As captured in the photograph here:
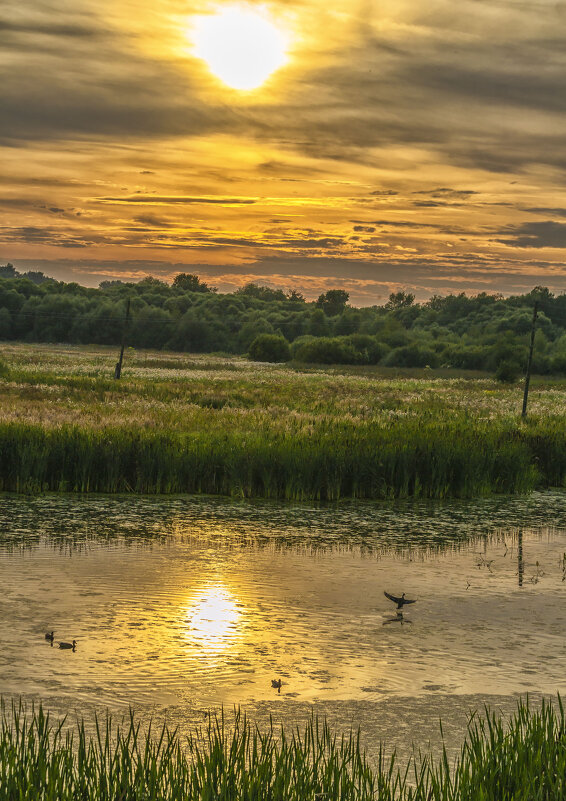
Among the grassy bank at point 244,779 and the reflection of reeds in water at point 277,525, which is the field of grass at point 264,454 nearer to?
the reflection of reeds in water at point 277,525

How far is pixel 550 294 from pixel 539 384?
78978 mm

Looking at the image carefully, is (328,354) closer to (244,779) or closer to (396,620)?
(396,620)

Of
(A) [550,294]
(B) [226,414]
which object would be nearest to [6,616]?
(B) [226,414]

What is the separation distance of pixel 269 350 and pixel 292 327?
154 feet

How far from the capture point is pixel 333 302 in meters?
189

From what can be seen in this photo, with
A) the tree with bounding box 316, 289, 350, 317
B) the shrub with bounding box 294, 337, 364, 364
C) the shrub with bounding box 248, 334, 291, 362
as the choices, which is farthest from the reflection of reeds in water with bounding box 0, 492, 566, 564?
the tree with bounding box 316, 289, 350, 317

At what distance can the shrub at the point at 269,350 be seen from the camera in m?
102

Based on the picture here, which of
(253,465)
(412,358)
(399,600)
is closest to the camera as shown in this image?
(399,600)

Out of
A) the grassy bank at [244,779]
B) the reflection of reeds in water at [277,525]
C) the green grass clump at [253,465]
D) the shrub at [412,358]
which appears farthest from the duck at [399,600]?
the shrub at [412,358]

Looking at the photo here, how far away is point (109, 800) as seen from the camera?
4.84 meters

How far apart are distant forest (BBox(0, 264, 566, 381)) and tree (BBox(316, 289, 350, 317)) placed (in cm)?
786

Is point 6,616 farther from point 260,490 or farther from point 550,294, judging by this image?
point 550,294

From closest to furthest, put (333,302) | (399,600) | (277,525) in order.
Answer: (399,600) → (277,525) → (333,302)

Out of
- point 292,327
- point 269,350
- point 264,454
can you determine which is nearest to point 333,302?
point 292,327
